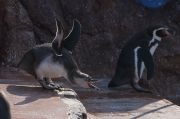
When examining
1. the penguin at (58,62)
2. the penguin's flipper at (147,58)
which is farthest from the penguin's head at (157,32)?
the penguin at (58,62)

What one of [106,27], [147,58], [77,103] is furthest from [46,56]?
[106,27]

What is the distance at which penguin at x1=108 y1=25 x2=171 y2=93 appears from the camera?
6.21 meters

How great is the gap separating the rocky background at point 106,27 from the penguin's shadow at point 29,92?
7.09ft

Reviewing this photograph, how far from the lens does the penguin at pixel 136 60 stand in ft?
20.4

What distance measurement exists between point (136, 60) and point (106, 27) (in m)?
1.83

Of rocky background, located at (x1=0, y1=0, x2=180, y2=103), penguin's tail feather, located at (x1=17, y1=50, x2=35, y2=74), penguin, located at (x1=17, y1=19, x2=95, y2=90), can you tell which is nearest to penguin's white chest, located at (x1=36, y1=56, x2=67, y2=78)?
penguin, located at (x1=17, y1=19, x2=95, y2=90)

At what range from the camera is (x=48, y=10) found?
773 centimetres

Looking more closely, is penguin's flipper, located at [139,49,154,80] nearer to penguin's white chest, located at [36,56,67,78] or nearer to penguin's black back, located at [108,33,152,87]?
penguin's black back, located at [108,33,152,87]

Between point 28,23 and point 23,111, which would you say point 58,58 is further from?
point 28,23

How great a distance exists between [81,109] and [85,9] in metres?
3.71

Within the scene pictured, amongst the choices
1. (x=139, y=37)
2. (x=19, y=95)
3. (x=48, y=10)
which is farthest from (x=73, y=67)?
(x=48, y=10)

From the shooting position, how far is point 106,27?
802cm

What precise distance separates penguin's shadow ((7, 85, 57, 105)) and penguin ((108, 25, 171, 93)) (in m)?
1.23

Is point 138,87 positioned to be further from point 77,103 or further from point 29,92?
point 77,103
